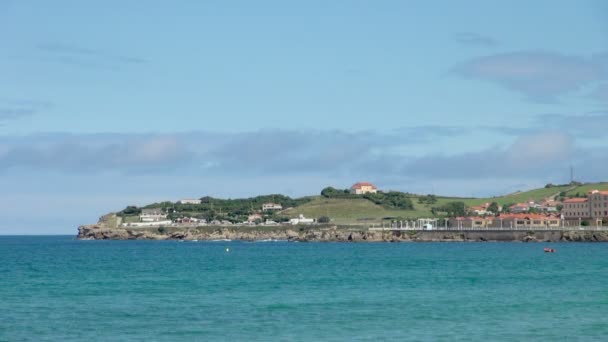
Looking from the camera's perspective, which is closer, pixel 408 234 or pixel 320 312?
pixel 320 312

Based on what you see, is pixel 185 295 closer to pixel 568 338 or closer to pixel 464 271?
pixel 568 338

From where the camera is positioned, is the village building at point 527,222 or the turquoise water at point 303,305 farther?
the village building at point 527,222

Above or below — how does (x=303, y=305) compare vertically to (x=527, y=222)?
below

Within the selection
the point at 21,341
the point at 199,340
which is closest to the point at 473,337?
the point at 199,340

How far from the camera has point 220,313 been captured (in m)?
41.0

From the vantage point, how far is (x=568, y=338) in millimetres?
33750

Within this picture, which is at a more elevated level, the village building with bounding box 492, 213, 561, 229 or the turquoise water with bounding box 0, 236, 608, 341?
the village building with bounding box 492, 213, 561, 229

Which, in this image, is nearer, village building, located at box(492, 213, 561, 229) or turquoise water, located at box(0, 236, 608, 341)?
turquoise water, located at box(0, 236, 608, 341)

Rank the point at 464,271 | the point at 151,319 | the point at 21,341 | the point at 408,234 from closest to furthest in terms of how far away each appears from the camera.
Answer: the point at 21,341, the point at 151,319, the point at 464,271, the point at 408,234

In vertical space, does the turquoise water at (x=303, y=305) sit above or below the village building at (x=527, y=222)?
below

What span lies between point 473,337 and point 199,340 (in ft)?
31.0

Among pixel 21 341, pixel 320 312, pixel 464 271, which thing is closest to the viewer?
pixel 21 341

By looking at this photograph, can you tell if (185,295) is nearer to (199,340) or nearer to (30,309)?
(30,309)

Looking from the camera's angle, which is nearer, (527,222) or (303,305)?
(303,305)
